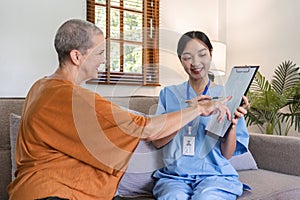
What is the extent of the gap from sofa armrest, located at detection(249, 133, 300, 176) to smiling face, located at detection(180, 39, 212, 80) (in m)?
0.70

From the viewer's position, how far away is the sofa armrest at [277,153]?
188 cm

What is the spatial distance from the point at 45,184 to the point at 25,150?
12 centimetres

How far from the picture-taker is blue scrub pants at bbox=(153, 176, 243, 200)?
1.35 m

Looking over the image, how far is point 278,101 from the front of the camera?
2.66m

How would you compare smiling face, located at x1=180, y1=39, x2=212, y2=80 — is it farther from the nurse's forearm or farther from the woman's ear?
the woman's ear

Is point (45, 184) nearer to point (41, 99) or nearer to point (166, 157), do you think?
point (41, 99)

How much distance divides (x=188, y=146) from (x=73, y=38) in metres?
0.65

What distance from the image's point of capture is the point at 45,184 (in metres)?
1.06

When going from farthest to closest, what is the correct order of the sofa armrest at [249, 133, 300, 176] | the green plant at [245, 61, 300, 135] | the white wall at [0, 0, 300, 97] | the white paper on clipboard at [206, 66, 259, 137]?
1. the green plant at [245, 61, 300, 135]
2. the white wall at [0, 0, 300, 97]
3. the sofa armrest at [249, 133, 300, 176]
4. the white paper on clipboard at [206, 66, 259, 137]

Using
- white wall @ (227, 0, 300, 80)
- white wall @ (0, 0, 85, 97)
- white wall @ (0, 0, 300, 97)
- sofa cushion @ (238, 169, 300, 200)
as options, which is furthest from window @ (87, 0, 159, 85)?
white wall @ (227, 0, 300, 80)

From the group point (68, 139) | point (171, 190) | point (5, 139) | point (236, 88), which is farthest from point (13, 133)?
point (236, 88)

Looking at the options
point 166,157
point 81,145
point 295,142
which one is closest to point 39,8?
point 166,157

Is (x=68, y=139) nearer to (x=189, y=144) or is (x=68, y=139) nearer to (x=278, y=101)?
(x=189, y=144)

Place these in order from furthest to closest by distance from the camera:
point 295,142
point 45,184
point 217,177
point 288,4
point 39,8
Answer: point 288,4
point 39,8
point 295,142
point 217,177
point 45,184
